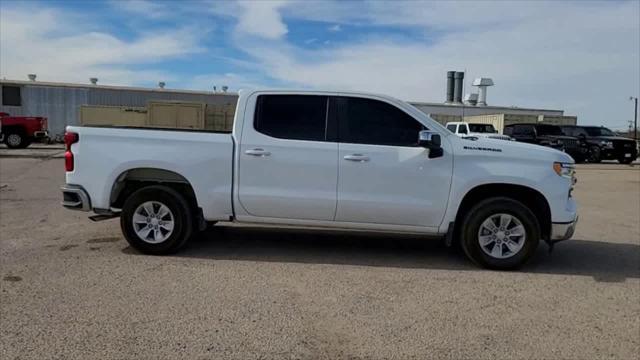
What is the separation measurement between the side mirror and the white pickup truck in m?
0.01

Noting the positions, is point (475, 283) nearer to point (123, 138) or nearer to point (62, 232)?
point (123, 138)

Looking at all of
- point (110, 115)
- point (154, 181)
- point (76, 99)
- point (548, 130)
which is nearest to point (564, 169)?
point (154, 181)

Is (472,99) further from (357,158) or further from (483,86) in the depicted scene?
(357,158)

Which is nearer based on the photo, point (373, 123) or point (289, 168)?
point (289, 168)

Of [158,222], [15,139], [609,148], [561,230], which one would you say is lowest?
[15,139]

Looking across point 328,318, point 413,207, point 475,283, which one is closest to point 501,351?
point 328,318

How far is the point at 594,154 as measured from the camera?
29.6 metres

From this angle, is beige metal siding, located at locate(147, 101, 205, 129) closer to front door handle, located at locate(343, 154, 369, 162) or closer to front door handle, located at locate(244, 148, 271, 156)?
front door handle, located at locate(244, 148, 271, 156)

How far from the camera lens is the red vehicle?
30719mm

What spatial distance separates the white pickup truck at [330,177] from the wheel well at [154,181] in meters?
0.01

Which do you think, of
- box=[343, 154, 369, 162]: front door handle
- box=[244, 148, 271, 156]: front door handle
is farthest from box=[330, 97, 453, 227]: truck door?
box=[244, 148, 271, 156]: front door handle

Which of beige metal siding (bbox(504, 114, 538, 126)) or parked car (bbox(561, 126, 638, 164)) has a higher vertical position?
beige metal siding (bbox(504, 114, 538, 126))

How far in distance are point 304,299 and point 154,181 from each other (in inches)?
103

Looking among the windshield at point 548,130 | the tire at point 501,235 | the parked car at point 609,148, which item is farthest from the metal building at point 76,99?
the tire at point 501,235
